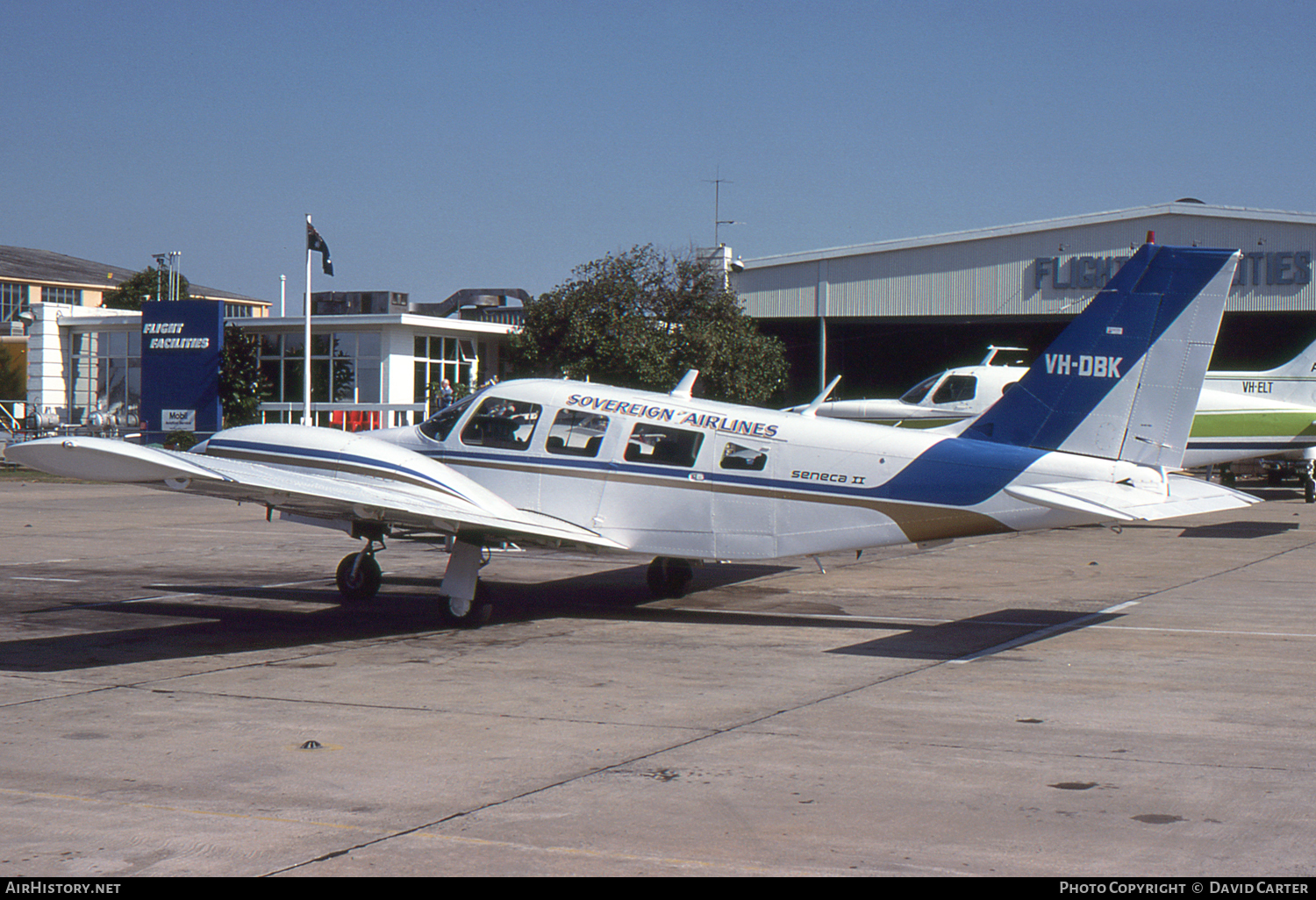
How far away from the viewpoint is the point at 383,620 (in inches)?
480

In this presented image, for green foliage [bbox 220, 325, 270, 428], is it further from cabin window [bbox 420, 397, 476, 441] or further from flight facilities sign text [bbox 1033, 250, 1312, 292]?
cabin window [bbox 420, 397, 476, 441]

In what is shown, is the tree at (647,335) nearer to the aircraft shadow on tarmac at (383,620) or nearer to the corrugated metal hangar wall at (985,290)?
the corrugated metal hangar wall at (985,290)

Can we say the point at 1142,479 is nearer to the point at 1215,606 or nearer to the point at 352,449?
the point at 1215,606

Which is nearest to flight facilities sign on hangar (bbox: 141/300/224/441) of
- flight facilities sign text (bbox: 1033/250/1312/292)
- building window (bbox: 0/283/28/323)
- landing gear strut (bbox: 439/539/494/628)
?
flight facilities sign text (bbox: 1033/250/1312/292)

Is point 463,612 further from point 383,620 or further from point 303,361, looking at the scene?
point 303,361

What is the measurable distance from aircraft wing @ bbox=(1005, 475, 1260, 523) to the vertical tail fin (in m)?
0.60

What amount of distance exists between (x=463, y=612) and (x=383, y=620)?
3.20 ft

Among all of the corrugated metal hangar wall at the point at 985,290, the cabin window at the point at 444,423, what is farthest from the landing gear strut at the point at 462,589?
the corrugated metal hangar wall at the point at 985,290

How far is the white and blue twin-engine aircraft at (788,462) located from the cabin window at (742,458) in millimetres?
17

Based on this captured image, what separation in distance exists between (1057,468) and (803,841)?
6772 millimetres

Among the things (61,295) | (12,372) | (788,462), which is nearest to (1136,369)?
(788,462)

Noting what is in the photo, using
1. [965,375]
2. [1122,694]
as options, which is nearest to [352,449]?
[1122,694]

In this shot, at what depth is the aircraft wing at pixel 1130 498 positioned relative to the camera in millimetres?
10188

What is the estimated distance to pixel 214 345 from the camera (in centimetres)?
4272
